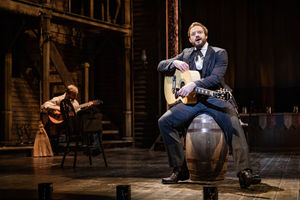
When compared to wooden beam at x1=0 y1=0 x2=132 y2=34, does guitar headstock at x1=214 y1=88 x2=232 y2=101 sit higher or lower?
lower

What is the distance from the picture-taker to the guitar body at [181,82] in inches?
198

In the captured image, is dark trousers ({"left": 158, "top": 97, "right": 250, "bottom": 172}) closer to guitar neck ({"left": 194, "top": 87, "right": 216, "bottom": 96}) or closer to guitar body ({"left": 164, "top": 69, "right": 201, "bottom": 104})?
guitar body ({"left": 164, "top": 69, "right": 201, "bottom": 104})

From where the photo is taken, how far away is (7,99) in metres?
13.6

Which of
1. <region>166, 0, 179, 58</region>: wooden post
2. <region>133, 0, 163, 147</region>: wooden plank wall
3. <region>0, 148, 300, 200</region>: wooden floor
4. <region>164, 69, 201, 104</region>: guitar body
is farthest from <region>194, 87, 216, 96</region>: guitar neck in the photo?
<region>133, 0, 163, 147</region>: wooden plank wall

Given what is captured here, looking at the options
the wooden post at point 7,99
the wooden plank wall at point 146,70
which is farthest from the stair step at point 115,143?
the wooden post at point 7,99

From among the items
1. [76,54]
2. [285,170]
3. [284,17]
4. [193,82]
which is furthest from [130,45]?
[193,82]

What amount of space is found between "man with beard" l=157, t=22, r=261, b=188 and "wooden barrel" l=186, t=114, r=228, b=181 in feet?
0.28

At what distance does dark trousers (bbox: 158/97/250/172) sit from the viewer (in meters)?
4.80

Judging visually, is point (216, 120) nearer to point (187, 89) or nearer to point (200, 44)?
point (187, 89)

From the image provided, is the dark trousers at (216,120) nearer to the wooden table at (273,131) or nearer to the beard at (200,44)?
the beard at (200,44)

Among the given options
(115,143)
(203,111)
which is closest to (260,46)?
(115,143)

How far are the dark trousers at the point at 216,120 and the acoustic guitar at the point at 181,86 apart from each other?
97 millimetres

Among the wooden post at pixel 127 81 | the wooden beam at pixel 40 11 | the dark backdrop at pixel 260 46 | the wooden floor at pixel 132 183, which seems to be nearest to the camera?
the wooden floor at pixel 132 183

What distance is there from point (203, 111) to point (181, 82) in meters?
0.41
